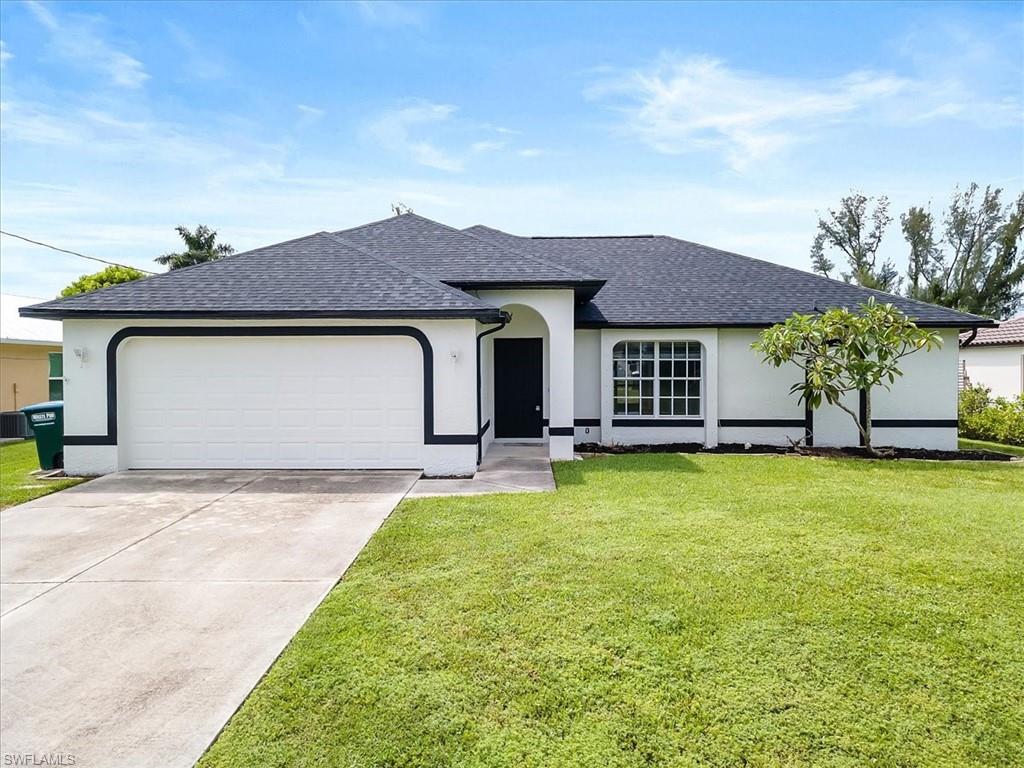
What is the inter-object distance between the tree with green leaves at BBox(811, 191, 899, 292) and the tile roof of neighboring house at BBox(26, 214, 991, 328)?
77.1ft

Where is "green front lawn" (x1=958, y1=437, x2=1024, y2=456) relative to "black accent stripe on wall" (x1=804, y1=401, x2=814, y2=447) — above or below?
below

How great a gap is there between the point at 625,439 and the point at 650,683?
9670 millimetres

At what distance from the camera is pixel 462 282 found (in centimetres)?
1073

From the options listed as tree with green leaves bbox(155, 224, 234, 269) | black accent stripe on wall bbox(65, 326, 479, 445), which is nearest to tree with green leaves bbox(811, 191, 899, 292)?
black accent stripe on wall bbox(65, 326, 479, 445)

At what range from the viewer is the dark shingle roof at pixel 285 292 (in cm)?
941

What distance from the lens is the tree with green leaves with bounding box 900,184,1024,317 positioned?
28297 mm

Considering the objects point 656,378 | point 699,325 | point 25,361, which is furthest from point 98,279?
point 699,325

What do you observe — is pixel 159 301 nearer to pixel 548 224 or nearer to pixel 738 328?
pixel 738 328

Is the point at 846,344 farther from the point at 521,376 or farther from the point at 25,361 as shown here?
the point at 25,361

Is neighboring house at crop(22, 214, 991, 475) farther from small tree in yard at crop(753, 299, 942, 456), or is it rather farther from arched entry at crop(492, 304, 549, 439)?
small tree in yard at crop(753, 299, 942, 456)

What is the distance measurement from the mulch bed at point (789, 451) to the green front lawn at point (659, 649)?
5.07m

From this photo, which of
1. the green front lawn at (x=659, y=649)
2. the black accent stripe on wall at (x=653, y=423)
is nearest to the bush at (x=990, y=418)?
the black accent stripe on wall at (x=653, y=423)

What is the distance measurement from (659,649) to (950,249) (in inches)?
1442

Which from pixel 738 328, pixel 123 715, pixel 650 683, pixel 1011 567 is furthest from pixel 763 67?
pixel 123 715
